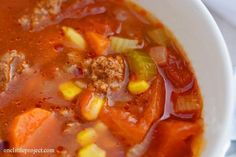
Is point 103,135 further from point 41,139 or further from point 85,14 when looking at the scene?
point 85,14

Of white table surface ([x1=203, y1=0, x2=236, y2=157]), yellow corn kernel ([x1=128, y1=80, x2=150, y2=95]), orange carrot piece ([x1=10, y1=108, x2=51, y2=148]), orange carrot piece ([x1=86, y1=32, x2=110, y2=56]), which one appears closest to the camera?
orange carrot piece ([x1=10, y1=108, x2=51, y2=148])

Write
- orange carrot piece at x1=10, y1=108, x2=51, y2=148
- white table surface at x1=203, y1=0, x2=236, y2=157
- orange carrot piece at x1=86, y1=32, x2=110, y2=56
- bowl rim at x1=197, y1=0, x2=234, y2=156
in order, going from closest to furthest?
bowl rim at x1=197, y1=0, x2=234, y2=156
orange carrot piece at x1=10, y1=108, x2=51, y2=148
orange carrot piece at x1=86, y1=32, x2=110, y2=56
white table surface at x1=203, y1=0, x2=236, y2=157

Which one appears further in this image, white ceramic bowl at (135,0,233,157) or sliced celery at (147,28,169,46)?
sliced celery at (147,28,169,46)

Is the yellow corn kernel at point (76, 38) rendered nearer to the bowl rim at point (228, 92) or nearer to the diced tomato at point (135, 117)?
the diced tomato at point (135, 117)

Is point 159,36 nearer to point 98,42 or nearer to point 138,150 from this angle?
point 98,42

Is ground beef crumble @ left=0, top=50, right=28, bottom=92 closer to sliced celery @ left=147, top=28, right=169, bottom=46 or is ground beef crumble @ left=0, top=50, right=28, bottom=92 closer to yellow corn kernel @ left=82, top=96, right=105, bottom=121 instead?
yellow corn kernel @ left=82, top=96, right=105, bottom=121

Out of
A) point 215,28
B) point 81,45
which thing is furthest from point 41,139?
A: point 215,28

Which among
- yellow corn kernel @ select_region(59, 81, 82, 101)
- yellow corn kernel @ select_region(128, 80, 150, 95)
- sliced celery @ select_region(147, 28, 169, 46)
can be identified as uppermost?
sliced celery @ select_region(147, 28, 169, 46)

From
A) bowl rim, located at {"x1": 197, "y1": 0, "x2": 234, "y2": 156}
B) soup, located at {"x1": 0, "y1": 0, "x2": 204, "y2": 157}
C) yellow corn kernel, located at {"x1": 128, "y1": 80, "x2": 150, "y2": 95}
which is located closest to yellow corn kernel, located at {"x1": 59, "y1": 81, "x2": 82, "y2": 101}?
soup, located at {"x1": 0, "y1": 0, "x2": 204, "y2": 157}
